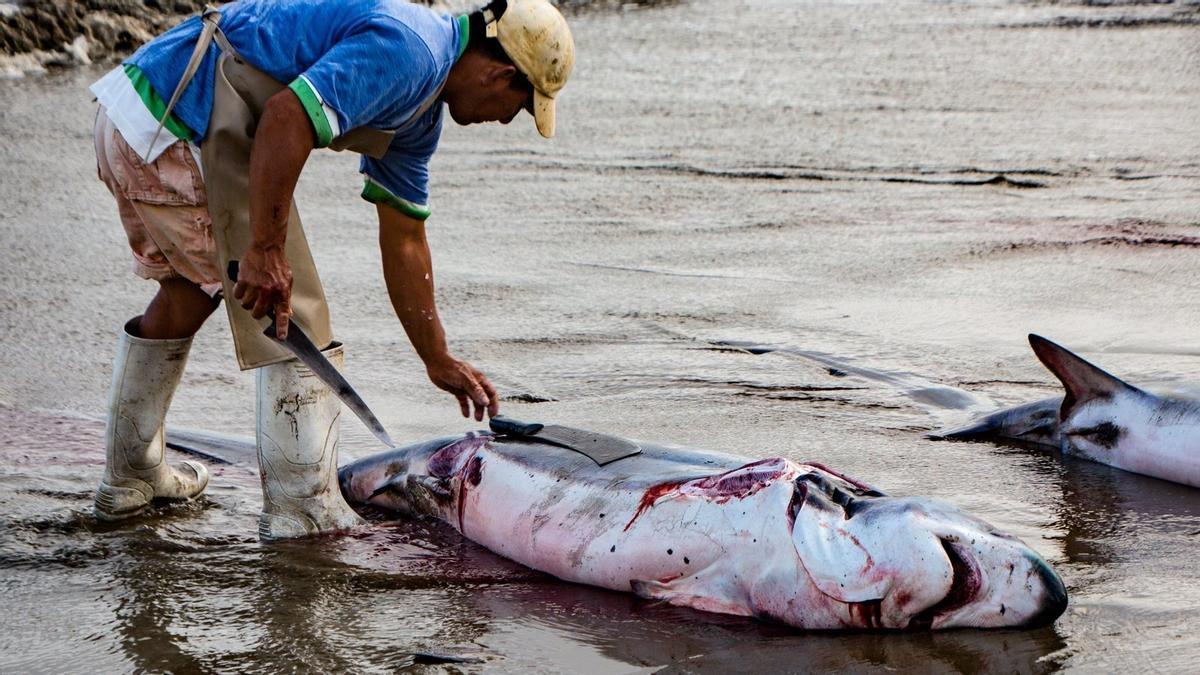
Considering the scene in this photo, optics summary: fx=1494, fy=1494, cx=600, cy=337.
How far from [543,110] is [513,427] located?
0.97 metres

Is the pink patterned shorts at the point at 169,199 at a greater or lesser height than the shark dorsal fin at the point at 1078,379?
greater

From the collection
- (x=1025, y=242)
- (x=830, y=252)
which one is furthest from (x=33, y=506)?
(x=1025, y=242)

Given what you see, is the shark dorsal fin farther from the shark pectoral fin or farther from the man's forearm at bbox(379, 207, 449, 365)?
the man's forearm at bbox(379, 207, 449, 365)

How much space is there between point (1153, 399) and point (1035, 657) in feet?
6.63

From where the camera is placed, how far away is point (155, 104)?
3982 millimetres

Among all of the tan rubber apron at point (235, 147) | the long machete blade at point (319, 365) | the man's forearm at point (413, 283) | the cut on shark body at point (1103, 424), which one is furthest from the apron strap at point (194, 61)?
the cut on shark body at point (1103, 424)

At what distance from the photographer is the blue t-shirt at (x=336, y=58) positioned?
145 inches

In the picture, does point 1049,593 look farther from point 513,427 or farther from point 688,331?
point 688,331

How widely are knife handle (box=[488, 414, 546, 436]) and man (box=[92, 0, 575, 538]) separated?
0.10m

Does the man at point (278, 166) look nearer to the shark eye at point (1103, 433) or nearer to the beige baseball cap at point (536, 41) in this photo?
the beige baseball cap at point (536, 41)

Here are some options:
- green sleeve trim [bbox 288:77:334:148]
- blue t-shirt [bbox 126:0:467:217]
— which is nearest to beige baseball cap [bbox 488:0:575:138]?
blue t-shirt [bbox 126:0:467:217]

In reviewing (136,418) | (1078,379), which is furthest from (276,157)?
(1078,379)

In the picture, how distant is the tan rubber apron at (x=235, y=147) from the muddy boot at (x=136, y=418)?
0.44m

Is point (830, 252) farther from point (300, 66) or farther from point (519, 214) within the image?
point (300, 66)
